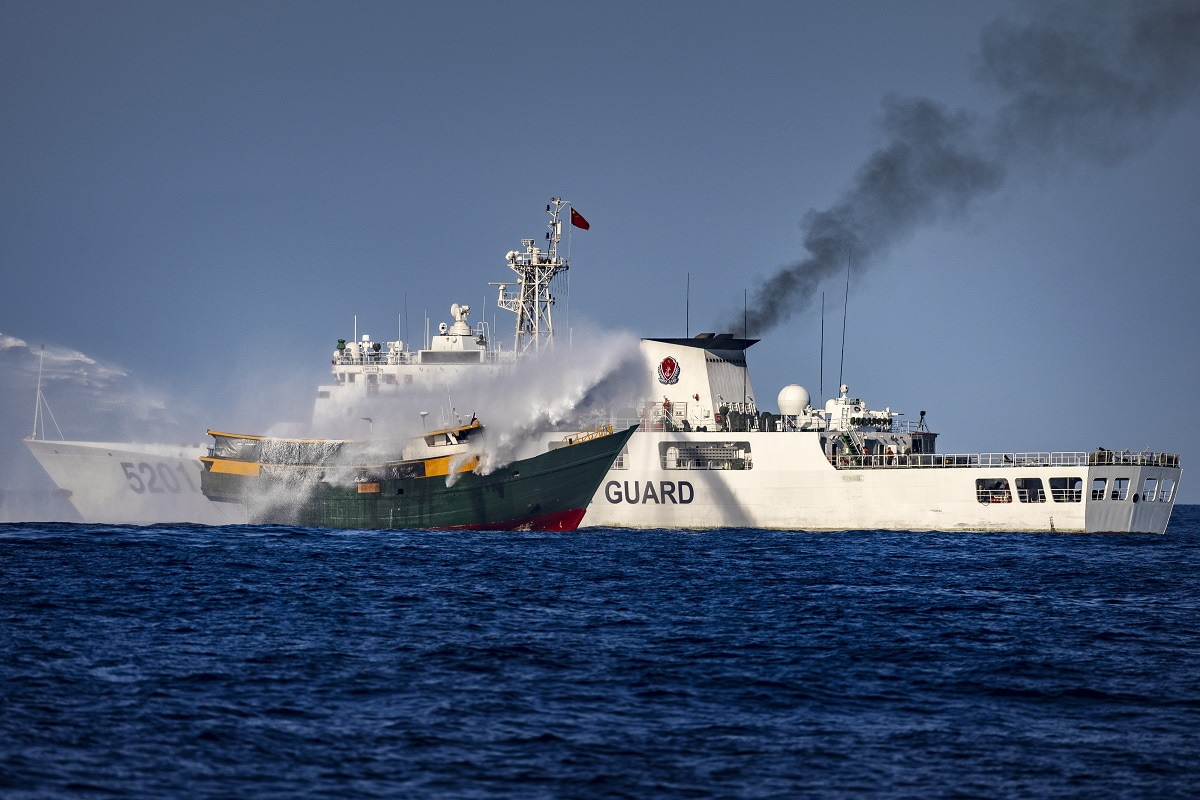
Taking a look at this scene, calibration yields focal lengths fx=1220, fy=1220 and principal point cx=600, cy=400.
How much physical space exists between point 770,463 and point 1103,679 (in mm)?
34313

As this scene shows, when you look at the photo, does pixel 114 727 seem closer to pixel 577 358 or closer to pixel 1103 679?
pixel 1103 679

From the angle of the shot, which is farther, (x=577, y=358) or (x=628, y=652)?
(x=577, y=358)

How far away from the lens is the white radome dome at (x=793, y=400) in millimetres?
63375

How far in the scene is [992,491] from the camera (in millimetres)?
56000

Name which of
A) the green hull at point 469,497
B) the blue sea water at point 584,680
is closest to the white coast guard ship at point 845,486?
the green hull at point 469,497

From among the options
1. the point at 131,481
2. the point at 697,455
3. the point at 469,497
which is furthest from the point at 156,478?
the point at 697,455

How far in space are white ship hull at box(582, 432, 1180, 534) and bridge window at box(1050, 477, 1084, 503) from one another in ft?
0.15

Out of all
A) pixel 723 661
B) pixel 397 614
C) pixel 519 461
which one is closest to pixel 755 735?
pixel 723 661

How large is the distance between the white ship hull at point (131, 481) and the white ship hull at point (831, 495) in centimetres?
1819

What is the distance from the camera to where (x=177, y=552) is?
41.7 m

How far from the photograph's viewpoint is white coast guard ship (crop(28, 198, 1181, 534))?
183 ft

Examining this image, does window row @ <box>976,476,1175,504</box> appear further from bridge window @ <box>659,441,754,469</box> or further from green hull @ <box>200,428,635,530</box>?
green hull @ <box>200,428,635,530</box>

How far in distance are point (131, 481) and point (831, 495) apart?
106ft

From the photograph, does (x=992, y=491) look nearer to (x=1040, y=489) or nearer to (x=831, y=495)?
(x=1040, y=489)
